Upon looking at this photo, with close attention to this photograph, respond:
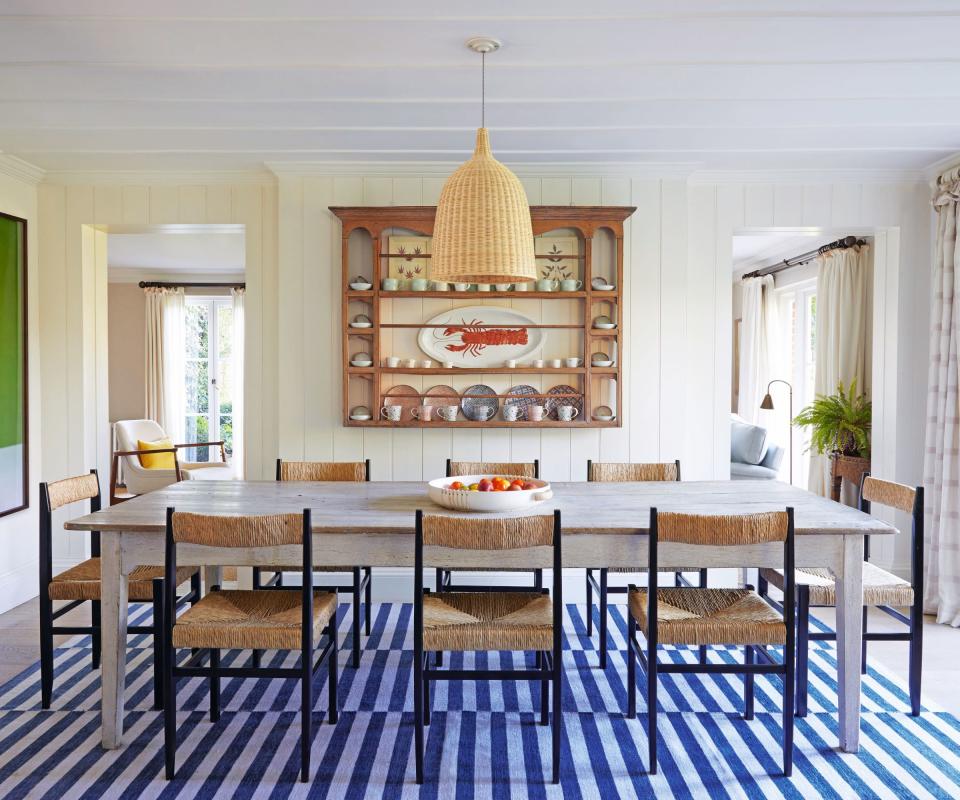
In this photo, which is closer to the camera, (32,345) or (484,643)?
(484,643)

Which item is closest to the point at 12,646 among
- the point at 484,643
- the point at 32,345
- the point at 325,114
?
the point at 32,345

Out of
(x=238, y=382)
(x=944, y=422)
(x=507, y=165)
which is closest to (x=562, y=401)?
(x=507, y=165)

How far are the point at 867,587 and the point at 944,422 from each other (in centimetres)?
159

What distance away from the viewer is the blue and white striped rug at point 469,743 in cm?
243

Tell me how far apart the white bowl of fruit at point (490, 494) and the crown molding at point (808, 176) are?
2342 millimetres

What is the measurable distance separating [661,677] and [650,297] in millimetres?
2089

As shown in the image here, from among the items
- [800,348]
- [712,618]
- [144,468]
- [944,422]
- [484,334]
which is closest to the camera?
[712,618]

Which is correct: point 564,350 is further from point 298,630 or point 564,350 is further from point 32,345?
point 32,345

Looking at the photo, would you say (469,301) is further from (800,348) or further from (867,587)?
(800,348)

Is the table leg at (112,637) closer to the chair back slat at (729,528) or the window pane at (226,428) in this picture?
the chair back slat at (729,528)

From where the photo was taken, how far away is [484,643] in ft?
8.16

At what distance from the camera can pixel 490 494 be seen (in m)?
2.81

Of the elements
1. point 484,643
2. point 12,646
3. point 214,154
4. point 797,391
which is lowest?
point 12,646

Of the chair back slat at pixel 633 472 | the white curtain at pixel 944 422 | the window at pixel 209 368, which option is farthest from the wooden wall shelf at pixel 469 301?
the window at pixel 209 368
